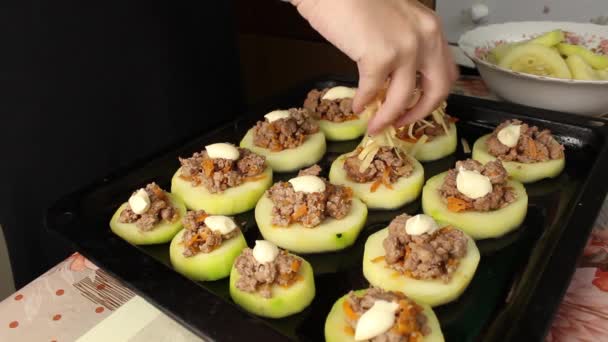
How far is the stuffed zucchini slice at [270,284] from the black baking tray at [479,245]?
0.06 metres

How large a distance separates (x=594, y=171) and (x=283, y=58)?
3.35 metres

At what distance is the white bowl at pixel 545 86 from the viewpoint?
245 cm

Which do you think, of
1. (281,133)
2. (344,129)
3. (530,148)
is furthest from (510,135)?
(281,133)

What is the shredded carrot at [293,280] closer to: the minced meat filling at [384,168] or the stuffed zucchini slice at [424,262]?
the stuffed zucchini slice at [424,262]

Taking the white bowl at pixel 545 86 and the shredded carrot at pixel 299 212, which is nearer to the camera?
the shredded carrot at pixel 299 212

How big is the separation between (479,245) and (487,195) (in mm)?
197

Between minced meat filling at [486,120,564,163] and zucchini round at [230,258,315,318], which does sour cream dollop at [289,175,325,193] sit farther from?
minced meat filling at [486,120,564,163]

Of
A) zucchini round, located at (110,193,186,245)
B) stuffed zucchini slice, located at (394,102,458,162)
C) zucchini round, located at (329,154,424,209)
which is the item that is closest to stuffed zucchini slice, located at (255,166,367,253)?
zucchini round, located at (329,154,424,209)

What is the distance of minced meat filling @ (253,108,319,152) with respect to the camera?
2584mm

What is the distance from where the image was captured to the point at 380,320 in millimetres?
1360

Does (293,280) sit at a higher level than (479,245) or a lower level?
higher

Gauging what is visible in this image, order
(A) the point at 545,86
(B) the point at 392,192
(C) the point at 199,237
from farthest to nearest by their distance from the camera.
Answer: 1. (A) the point at 545,86
2. (B) the point at 392,192
3. (C) the point at 199,237

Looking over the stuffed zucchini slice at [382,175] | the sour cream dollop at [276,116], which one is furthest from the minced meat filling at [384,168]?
the sour cream dollop at [276,116]

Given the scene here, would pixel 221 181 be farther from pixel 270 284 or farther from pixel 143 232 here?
pixel 270 284
